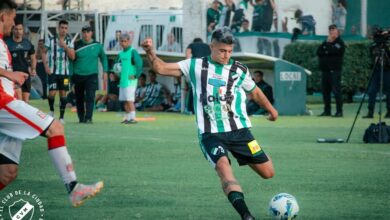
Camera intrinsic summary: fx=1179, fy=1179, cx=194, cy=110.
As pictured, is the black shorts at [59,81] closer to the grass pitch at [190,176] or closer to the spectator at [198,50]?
the grass pitch at [190,176]

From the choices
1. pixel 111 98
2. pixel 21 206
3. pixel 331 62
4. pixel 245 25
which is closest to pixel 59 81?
pixel 111 98

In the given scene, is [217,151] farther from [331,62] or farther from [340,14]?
[340,14]

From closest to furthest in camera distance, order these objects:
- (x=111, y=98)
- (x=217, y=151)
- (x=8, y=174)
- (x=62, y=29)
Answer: (x=8, y=174), (x=217, y=151), (x=62, y=29), (x=111, y=98)

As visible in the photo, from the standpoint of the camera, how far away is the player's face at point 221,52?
1093cm

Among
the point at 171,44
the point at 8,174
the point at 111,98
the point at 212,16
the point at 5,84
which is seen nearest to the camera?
the point at 8,174

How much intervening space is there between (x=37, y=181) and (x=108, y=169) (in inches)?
60.3

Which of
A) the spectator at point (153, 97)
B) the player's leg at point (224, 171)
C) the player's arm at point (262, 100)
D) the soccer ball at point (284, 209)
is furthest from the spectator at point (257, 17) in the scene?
the soccer ball at point (284, 209)

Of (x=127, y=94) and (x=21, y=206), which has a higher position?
(x=21, y=206)

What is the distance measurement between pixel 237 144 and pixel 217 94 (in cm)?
51

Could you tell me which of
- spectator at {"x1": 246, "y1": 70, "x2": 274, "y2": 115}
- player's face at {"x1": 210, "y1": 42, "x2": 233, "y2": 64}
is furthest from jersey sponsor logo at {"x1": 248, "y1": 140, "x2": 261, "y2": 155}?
spectator at {"x1": 246, "y1": 70, "x2": 274, "y2": 115}

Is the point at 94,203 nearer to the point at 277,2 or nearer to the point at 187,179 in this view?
the point at 187,179

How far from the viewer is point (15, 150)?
32.9 ft

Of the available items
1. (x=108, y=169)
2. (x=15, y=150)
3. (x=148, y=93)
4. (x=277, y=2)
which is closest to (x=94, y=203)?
(x=15, y=150)

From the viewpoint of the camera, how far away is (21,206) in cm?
1142
